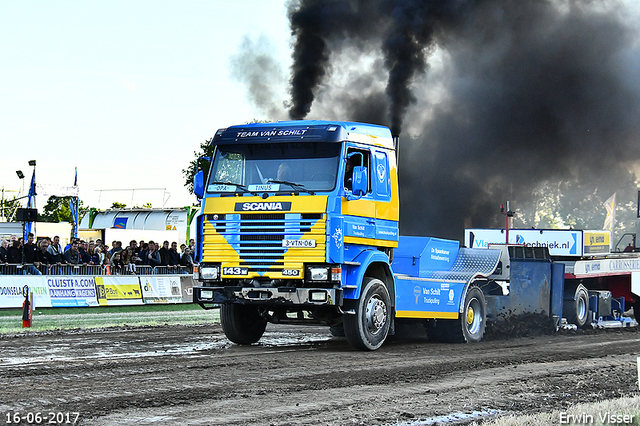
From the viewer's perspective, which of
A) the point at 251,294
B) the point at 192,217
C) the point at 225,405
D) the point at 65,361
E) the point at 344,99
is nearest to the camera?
the point at 225,405

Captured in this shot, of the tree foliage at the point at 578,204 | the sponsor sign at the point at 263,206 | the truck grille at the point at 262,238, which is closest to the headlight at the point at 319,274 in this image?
the truck grille at the point at 262,238

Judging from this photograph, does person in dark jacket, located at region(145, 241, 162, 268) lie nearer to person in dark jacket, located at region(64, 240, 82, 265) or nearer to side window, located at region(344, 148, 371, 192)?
person in dark jacket, located at region(64, 240, 82, 265)

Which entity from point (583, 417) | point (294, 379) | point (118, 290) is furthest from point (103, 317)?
point (583, 417)

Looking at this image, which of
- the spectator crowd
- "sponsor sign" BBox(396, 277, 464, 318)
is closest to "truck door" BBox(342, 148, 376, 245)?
"sponsor sign" BBox(396, 277, 464, 318)

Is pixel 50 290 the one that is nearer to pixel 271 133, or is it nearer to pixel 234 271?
pixel 234 271

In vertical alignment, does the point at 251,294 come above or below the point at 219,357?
above

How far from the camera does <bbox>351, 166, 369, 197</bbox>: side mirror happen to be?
37.1ft

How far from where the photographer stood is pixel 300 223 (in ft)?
36.7

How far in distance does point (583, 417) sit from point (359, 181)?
5.61m

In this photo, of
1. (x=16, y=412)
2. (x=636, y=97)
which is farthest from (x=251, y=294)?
(x=636, y=97)

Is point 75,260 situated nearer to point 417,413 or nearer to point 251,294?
point 251,294

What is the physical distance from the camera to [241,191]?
11586 mm

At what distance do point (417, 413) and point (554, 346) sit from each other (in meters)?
7.17

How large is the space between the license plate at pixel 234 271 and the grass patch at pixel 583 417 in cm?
544
